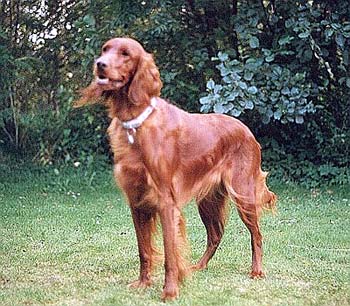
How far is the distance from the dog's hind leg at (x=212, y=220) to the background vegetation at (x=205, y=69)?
3179 mm

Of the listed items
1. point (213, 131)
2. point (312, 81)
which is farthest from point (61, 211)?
point (312, 81)

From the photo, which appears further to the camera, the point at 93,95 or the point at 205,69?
the point at 205,69

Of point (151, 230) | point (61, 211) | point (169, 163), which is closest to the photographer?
point (169, 163)

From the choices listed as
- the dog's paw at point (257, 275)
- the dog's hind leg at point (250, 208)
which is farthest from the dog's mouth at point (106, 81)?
the dog's paw at point (257, 275)

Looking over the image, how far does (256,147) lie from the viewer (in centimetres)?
489

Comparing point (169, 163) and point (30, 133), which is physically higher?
point (169, 163)

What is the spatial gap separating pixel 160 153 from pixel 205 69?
551 cm

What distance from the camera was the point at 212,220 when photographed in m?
5.11

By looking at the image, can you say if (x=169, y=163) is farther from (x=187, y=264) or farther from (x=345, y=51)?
(x=345, y=51)

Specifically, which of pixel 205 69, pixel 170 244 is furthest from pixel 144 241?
pixel 205 69

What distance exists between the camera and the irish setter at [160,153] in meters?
4.16

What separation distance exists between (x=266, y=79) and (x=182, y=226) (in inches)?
177

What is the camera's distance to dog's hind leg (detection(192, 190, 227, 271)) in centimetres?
505

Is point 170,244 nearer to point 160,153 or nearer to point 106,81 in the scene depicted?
point 160,153
